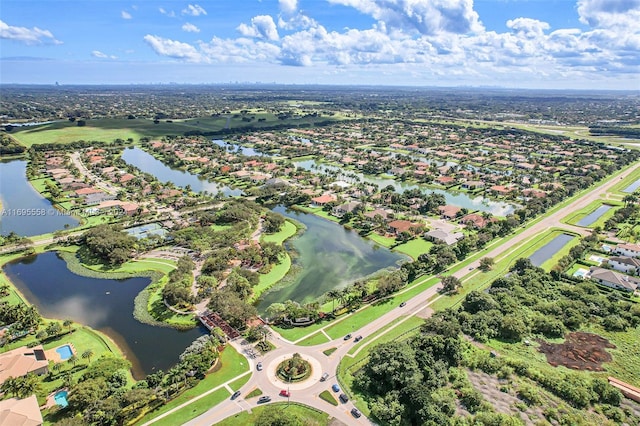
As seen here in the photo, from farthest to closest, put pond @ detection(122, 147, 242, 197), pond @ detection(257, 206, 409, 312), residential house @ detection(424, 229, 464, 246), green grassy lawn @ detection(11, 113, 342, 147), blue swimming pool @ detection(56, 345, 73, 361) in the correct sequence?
green grassy lawn @ detection(11, 113, 342, 147)
pond @ detection(122, 147, 242, 197)
residential house @ detection(424, 229, 464, 246)
pond @ detection(257, 206, 409, 312)
blue swimming pool @ detection(56, 345, 73, 361)

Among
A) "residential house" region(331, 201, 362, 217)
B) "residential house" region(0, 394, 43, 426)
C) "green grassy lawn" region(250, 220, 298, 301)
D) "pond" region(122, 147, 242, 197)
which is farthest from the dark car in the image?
"pond" region(122, 147, 242, 197)

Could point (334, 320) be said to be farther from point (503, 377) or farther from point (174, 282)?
point (174, 282)

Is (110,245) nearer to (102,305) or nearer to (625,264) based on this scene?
(102,305)

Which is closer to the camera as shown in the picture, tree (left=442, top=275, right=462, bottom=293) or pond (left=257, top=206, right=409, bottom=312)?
tree (left=442, top=275, right=462, bottom=293)

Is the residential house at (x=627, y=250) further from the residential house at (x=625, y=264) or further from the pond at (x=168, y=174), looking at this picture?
the pond at (x=168, y=174)

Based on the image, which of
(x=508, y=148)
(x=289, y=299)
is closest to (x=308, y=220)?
(x=289, y=299)

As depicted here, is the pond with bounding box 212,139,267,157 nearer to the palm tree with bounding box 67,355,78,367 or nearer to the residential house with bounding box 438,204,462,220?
the residential house with bounding box 438,204,462,220
